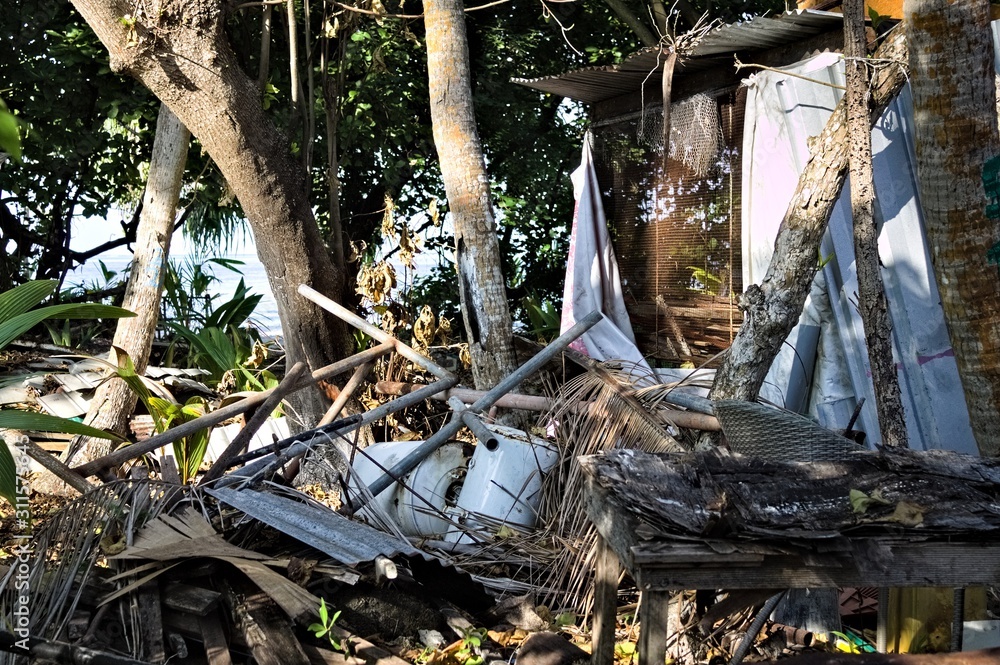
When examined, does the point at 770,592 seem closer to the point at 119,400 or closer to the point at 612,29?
the point at 119,400

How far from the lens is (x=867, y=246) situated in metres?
3.43

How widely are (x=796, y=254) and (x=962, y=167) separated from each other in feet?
3.74

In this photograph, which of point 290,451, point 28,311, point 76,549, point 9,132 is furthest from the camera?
point 290,451

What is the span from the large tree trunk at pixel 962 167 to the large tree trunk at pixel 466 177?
270 cm

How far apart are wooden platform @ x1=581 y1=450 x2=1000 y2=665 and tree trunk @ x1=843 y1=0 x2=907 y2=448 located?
1268 millimetres

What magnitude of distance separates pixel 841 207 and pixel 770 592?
2.90m

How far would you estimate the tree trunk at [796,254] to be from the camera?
12.0 feet

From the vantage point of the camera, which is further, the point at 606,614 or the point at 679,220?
the point at 679,220

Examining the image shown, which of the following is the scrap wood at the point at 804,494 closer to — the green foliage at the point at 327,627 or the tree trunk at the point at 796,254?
the green foliage at the point at 327,627

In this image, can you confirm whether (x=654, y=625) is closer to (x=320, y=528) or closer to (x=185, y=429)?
(x=320, y=528)

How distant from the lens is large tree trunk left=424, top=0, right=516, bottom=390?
5004 mm

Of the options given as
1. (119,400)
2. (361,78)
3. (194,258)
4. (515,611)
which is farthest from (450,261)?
(515,611)

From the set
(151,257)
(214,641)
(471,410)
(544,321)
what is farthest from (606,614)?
(544,321)

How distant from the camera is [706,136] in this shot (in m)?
5.37
